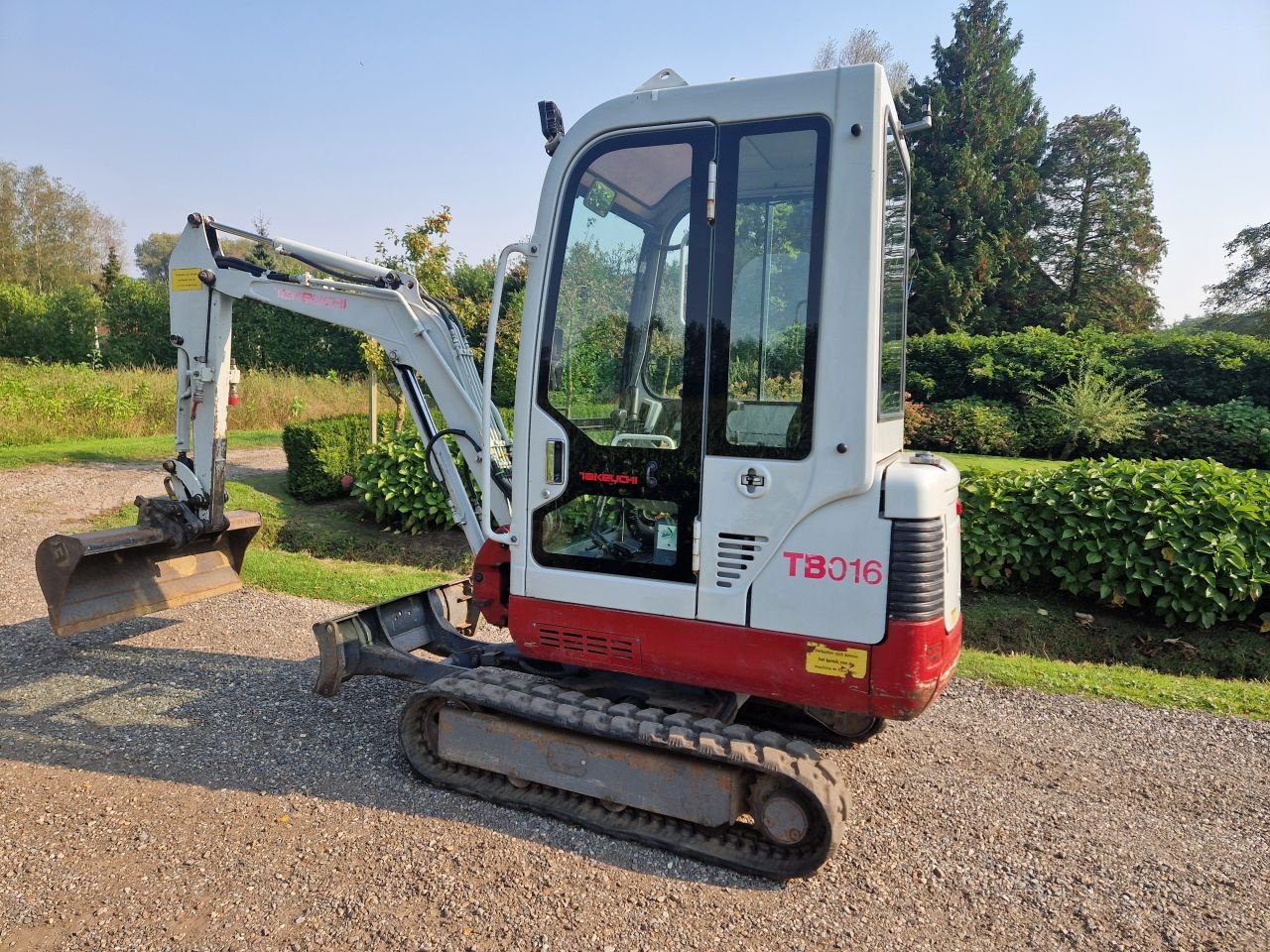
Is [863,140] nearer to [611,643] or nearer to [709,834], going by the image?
[611,643]

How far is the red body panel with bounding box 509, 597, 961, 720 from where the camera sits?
10.3ft

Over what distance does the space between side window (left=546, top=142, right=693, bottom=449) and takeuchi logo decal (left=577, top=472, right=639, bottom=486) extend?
142mm

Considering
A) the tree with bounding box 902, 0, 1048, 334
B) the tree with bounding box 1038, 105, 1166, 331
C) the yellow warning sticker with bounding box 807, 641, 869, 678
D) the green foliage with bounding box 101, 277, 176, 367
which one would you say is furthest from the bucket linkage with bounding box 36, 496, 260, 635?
the tree with bounding box 1038, 105, 1166, 331

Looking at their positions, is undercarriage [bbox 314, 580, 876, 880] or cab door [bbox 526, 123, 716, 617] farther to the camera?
cab door [bbox 526, 123, 716, 617]

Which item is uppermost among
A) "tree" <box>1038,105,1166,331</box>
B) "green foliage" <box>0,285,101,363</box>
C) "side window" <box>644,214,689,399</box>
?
"tree" <box>1038,105,1166,331</box>

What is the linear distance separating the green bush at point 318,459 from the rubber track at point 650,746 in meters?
6.93

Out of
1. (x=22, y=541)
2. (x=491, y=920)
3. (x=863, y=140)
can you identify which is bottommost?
(x=491, y=920)

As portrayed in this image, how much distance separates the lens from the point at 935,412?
47.6 ft

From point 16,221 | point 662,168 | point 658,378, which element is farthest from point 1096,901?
point 16,221

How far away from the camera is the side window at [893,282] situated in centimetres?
339

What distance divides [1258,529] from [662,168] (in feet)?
19.3

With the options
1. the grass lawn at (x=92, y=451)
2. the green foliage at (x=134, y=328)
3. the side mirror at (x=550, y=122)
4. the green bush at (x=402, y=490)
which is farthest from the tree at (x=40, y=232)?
the side mirror at (x=550, y=122)

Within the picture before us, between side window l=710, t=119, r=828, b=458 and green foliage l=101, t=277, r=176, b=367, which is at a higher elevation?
green foliage l=101, t=277, r=176, b=367

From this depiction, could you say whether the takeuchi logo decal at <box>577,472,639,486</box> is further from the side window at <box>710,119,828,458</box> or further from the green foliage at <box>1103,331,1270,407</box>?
the green foliage at <box>1103,331,1270,407</box>
